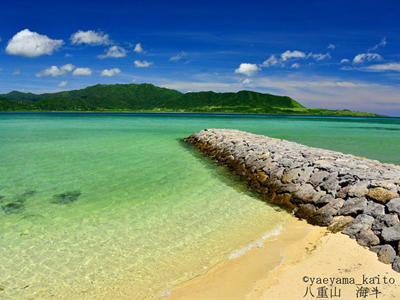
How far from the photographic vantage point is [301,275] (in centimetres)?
595

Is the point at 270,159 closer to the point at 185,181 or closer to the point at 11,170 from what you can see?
the point at 185,181

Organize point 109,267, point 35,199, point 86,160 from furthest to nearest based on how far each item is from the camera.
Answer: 1. point 86,160
2. point 35,199
3. point 109,267

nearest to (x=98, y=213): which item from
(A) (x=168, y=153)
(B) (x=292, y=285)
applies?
(B) (x=292, y=285)

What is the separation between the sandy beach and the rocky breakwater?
526 millimetres

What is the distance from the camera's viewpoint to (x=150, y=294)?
221 inches

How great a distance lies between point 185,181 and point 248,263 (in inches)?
315

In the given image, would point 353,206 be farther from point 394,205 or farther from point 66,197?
point 66,197

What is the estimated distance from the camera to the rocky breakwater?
7000mm

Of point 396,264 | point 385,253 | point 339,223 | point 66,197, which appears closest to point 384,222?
point 385,253

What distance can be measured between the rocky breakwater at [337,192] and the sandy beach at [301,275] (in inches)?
20.7

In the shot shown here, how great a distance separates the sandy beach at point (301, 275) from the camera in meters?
5.39

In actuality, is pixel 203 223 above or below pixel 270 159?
below

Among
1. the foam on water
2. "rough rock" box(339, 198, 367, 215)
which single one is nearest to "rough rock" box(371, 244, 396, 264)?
"rough rock" box(339, 198, 367, 215)

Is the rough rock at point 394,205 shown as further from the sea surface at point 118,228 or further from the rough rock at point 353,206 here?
the sea surface at point 118,228
